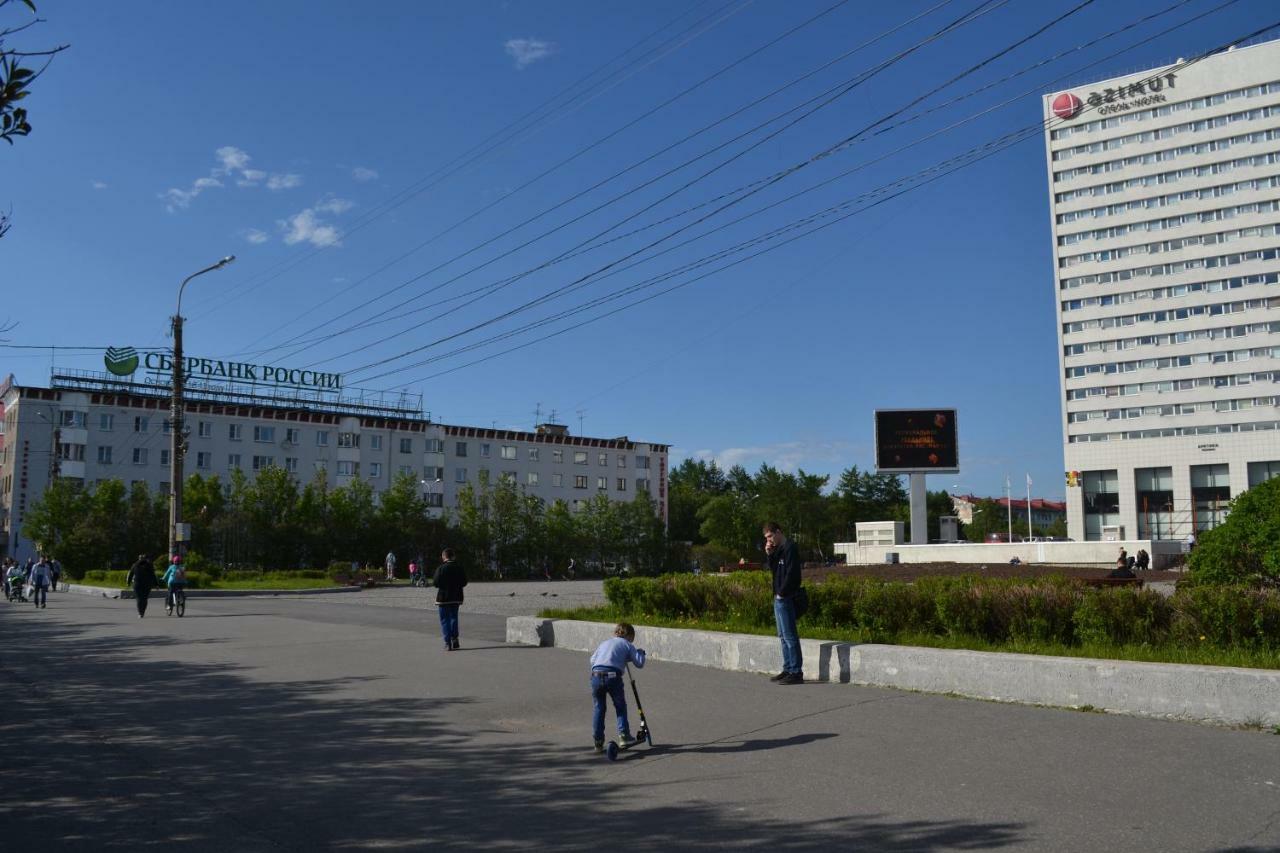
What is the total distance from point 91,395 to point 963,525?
121 meters

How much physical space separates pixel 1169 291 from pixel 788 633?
94275 mm

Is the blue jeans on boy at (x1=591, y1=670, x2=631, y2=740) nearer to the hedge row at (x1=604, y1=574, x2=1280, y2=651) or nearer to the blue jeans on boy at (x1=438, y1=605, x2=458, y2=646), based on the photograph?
the hedge row at (x1=604, y1=574, x2=1280, y2=651)

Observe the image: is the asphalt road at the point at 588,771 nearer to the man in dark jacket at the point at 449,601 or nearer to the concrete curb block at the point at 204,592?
the man in dark jacket at the point at 449,601

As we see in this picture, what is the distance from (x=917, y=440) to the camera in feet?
190

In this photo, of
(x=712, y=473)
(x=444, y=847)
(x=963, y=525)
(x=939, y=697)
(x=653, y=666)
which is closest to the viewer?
(x=444, y=847)

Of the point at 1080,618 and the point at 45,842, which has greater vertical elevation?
the point at 1080,618

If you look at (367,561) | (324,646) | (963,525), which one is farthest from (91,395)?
(963,525)

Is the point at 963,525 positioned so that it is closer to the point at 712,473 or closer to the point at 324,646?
the point at 712,473

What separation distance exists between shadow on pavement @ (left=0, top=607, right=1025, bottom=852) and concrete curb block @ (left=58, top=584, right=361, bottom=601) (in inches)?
1131

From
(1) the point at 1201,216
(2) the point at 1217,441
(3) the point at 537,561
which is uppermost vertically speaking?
(1) the point at 1201,216

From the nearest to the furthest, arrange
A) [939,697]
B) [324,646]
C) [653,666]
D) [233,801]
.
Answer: [233,801], [939,697], [653,666], [324,646]

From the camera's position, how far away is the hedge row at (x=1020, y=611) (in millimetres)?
9758

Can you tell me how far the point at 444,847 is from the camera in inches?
227

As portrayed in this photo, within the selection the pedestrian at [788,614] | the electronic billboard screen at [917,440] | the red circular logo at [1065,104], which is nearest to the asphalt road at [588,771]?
the pedestrian at [788,614]
